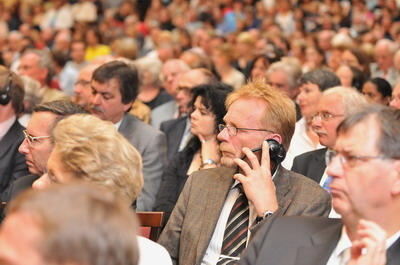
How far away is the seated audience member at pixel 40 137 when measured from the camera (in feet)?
11.5

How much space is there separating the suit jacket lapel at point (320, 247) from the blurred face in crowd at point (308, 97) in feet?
9.90

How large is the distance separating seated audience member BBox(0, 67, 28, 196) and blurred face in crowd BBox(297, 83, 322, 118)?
1.98 meters

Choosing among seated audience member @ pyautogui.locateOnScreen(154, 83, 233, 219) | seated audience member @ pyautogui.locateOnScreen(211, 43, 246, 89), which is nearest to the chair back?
seated audience member @ pyautogui.locateOnScreen(154, 83, 233, 219)

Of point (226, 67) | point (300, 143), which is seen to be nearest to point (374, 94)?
point (300, 143)

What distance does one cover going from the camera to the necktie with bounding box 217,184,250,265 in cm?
304

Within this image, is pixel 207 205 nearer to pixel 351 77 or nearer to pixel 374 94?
pixel 374 94

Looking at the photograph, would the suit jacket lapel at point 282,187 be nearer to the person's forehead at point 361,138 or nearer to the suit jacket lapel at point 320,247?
the suit jacket lapel at point 320,247

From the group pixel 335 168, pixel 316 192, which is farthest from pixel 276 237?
pixel 316 192

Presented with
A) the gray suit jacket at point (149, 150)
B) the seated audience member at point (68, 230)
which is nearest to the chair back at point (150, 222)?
the gray suit jacket at point (149, 150)

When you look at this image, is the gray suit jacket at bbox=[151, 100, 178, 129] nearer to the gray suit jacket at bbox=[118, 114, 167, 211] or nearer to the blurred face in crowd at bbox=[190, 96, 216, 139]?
the gray suit jacket at bbox=[118, 114, 167, 211]

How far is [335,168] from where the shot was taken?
7.43 feet

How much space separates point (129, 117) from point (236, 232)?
6.50ft

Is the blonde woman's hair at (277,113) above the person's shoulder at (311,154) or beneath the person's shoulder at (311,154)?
above

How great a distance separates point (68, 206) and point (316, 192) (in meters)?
1.72
